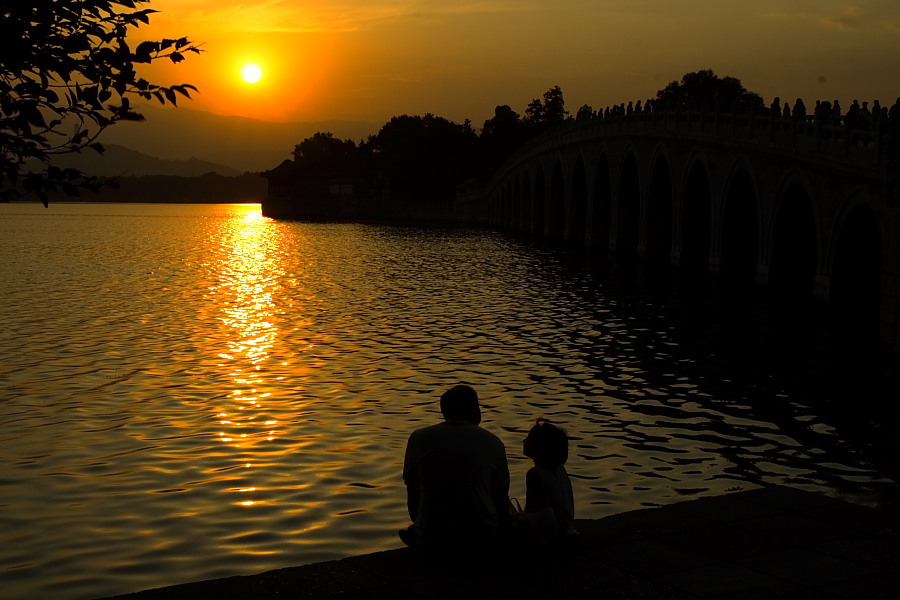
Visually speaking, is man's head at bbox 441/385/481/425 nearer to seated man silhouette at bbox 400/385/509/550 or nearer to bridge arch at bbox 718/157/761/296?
seated man silhouette at bbox 400/385/509/550

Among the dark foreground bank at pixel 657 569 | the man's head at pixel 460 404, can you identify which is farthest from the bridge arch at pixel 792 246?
the man's head at pixel 460 404

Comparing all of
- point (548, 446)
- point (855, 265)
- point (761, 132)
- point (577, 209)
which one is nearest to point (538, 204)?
point (577, 209)

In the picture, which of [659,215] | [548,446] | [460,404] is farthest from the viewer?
[659,215]

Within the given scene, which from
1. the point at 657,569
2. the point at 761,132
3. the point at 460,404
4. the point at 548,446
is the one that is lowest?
the point at 657,569

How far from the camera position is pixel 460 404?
24.3 ft

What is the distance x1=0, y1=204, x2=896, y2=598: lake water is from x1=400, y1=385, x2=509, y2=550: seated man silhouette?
2.84m

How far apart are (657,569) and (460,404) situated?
1.70 metres

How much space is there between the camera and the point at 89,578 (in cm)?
923

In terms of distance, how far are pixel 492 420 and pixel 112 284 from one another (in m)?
28.6

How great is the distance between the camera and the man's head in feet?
24.3

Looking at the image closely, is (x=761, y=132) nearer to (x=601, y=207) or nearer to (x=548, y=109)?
(x=601, y=207)

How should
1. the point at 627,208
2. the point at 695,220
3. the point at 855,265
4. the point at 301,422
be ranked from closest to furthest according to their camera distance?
the point at 301,422 → the point at 855,265 → the point at 695,220 → the point at 627,208

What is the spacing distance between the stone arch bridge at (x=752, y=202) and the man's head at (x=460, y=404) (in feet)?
58.9

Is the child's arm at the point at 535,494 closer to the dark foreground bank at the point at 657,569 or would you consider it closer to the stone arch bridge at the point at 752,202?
the dark foreground bank at the point at 657,569
